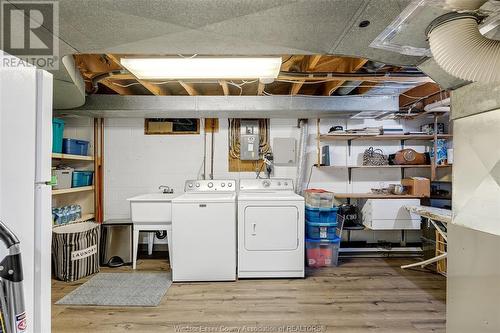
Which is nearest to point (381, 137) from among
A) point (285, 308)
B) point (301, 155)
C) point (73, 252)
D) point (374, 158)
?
point (374, 158)

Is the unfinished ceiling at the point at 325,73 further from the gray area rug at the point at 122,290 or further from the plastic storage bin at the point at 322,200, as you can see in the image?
the gray area rug at the point at 122,290

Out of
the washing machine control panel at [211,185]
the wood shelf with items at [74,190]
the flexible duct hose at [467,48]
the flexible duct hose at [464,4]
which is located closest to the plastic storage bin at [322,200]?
the washing machine control panel at [211,185]

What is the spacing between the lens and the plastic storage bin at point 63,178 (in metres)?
3.28

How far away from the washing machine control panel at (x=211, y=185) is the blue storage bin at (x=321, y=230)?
1.15 m

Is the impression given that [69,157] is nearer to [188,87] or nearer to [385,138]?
[188,87]

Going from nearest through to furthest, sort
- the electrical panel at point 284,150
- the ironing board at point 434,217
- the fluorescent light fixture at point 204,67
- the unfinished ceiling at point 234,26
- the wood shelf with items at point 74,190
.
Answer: the unfinished ceiling at point 234,26
the fluorescent light fixture at point 204,67
the ironing board at point 434,217
the wood shelf with items at point 74,190
the electrical panel at point 284,150

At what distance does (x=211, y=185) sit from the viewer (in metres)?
3.75

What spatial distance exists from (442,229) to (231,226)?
2.46 m

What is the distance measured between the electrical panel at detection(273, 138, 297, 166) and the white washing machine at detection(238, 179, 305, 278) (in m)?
1.00

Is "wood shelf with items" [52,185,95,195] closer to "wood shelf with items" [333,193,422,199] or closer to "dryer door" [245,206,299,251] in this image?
"dryer door" [245,206,299,251]

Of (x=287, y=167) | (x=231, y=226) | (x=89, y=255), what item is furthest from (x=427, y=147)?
(x=89, y=255)

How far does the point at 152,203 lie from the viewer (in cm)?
328

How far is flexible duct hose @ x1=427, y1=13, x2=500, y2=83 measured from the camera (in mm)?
947

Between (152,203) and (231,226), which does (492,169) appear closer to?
(231,226)
